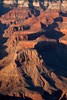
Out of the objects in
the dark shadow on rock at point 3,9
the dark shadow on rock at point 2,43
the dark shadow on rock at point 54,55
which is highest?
the dark shadow on rock at point 54,55

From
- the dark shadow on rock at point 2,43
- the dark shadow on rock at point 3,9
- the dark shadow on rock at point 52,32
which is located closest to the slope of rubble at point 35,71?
the dark shadow on rock at point 2,43

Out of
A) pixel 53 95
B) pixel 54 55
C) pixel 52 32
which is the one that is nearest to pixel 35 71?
pixel 53 95

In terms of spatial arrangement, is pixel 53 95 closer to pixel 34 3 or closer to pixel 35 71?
pixel 35 71

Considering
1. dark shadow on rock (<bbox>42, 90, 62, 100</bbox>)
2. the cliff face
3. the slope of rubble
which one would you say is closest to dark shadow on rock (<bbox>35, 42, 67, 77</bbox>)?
the slope of rubble

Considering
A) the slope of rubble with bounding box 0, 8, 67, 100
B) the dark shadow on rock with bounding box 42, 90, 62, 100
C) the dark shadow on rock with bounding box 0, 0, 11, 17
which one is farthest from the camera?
the dark shadow on rock with bounding box 0, 0, 11, 17

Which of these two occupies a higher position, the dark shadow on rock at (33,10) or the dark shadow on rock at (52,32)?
the dark shadow on rock at (52,32)

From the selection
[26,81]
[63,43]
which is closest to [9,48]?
[63,43]

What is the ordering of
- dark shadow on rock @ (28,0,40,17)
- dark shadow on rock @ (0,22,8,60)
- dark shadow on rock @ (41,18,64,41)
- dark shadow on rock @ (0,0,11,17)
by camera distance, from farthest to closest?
dark shadow on rock @ (0,0,11,17)
dark shadow on rock @ (28,0,40,17)
dark shadow on rock @ (41,18,64,41)
dark shadow on rock @ (0,22,8,60)

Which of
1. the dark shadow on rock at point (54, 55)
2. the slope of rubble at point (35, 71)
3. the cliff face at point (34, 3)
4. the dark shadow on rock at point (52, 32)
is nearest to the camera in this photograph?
the slope of rubble at point (35, 71)

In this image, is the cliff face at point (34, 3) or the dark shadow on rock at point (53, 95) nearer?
the dark shadow on rock at point (53, 95)

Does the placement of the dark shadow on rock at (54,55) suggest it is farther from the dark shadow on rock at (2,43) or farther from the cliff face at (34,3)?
the cliff face at (34,3)

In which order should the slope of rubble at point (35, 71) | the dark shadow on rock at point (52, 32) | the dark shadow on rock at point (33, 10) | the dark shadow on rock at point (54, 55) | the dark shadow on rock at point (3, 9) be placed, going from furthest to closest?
the dark shadow on rock at point (3, 9)
the dark shadow on rock at point (33, 10)
the dark shadow on rock at point (52, 32)
the dark shadow on rock at point (54, 55)
the slope of rubble at point (35, 71)

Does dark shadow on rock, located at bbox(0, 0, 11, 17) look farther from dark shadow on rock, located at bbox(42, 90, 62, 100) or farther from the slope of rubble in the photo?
dark shadow on rock, located at bbox(42, 90, 62, 100)
